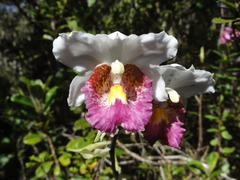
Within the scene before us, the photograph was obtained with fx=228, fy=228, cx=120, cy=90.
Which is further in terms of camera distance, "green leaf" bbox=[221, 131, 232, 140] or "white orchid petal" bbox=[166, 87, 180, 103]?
"green leaf" bbox=[221, 131, 232, 140]

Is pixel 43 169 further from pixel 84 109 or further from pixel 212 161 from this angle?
pixel 212 161

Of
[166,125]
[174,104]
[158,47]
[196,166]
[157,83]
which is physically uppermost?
[158,47]

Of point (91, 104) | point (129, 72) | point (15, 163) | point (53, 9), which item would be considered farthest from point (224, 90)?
point (15, 163)

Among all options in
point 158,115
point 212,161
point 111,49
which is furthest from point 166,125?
point 212,161

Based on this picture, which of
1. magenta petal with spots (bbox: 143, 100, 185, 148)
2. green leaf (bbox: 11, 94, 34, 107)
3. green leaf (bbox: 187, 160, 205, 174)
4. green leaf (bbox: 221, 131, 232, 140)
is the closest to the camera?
magenta petal with spots (bbox: 143, 100, 185, 148)

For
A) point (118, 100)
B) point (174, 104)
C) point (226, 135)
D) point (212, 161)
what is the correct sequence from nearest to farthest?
1. point (118, 100)
2. point (174, 104)
3. point (212, 161)
4. point (226, 135)

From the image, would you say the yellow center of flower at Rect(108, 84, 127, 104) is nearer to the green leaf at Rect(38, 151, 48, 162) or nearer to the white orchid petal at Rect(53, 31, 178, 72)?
the white orchid petal at Rect(53, 31, 178, 72)

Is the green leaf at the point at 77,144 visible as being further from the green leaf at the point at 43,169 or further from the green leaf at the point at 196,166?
the green leaf at the point at 196,166

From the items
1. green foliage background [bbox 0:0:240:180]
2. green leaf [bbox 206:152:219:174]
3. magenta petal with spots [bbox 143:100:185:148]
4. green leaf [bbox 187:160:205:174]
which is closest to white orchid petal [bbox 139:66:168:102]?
magenta petal with spots [bbox 143:100:185:148]
